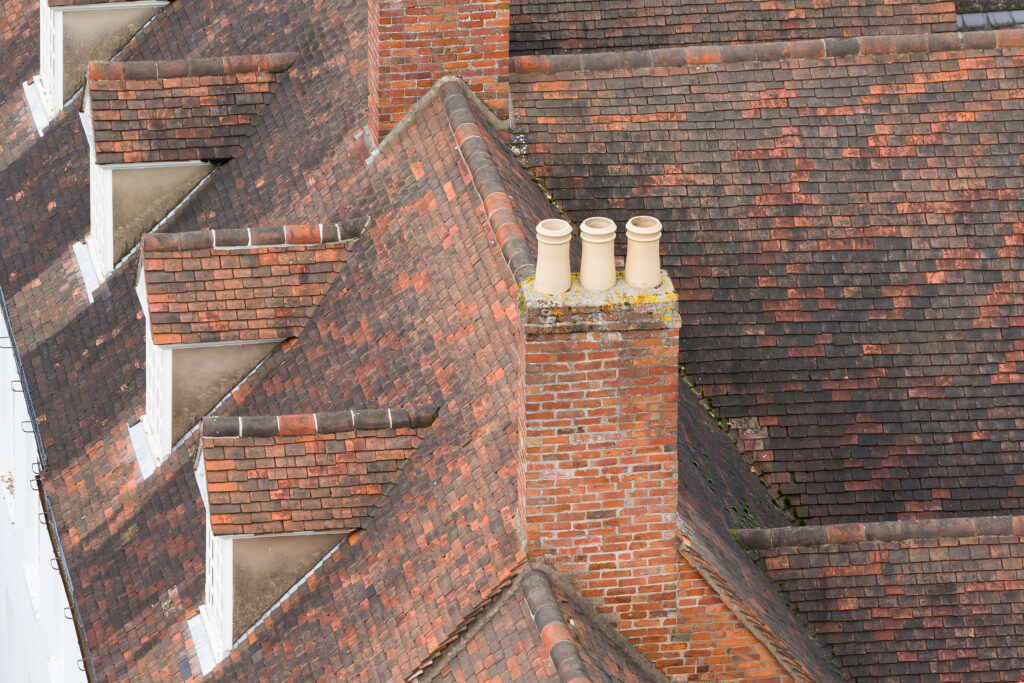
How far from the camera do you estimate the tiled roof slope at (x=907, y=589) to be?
2808 centimetres

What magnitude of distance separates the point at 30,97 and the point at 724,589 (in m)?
18.8

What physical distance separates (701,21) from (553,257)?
12.9 m

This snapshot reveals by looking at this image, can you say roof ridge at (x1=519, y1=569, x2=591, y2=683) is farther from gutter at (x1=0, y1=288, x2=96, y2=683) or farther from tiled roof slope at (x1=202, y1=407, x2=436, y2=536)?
gutter at (x1=0, y1=288, x2=96, y2=683)

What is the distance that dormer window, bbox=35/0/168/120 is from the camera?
38031 millimetres

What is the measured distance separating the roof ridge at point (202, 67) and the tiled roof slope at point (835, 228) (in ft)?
13.4

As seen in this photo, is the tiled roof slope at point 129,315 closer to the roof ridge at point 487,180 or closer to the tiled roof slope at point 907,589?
the roof ridge at point 487,180

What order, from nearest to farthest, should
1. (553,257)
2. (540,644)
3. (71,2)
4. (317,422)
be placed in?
(553,257)
(540,644)
(317,422)
(71,2)

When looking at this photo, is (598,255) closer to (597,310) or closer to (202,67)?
(597,310)

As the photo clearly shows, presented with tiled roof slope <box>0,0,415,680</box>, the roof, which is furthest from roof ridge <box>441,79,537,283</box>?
the roof

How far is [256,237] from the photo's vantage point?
30.1m

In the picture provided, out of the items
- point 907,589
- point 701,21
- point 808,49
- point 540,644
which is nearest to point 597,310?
point 540,644

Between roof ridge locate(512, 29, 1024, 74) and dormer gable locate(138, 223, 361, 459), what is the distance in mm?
4450

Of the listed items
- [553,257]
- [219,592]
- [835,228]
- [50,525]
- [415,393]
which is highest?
[553,257]

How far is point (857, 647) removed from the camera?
92.3 ft
